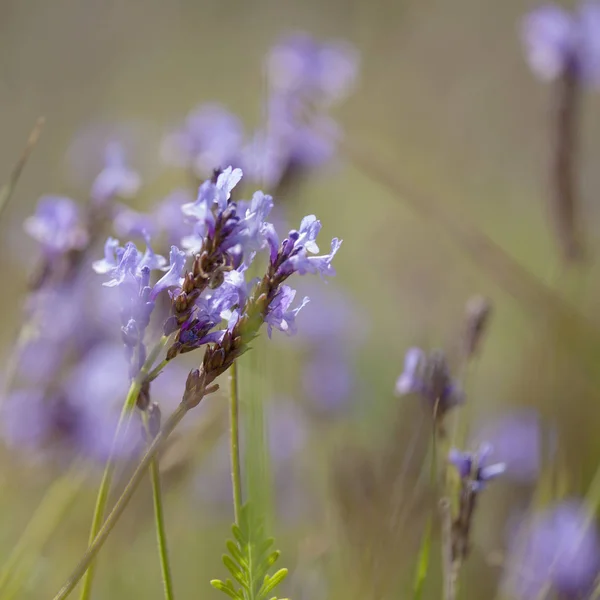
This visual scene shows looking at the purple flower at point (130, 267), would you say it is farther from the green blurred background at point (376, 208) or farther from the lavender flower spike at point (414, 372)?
the lavender flower spike at point (414, 372)

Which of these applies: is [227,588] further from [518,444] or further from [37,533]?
[518,444]

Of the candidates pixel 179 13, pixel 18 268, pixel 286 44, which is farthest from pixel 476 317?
pixel 179 13

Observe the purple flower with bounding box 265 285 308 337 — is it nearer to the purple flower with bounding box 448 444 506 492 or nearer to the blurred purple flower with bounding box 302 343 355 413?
the purple flower with bounding box 448 444 506 492

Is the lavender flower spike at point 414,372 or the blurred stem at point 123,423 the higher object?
the lavender flower spike at point 414,372

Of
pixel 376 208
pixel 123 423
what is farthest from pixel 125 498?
pixel 376 208

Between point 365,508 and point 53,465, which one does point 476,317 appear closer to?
point 365,508

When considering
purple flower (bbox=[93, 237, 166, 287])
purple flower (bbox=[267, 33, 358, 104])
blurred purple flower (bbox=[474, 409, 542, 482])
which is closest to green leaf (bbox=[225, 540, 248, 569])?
purple flower (bbox=[93, 237, 166, 287])

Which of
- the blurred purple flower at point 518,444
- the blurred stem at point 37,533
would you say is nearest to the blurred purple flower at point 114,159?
the blurred stem at point 37,533
